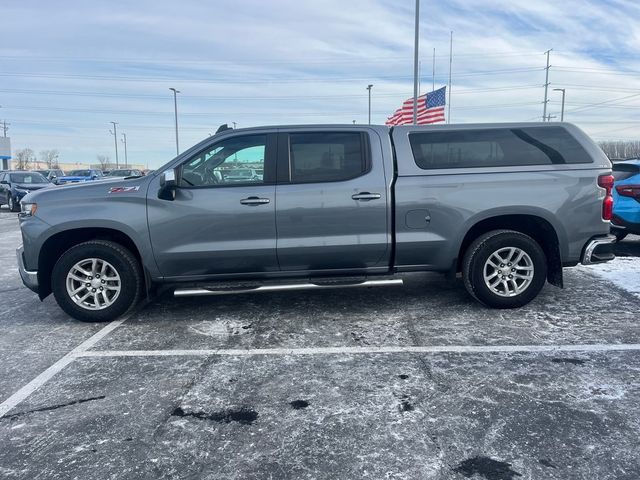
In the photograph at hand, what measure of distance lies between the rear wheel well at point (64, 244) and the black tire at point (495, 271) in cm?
341

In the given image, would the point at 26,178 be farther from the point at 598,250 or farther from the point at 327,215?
the point at 598,250

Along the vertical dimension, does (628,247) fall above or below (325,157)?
below

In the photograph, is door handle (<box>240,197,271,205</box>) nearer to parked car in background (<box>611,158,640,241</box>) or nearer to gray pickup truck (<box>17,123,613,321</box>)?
gray pickup truck (<box>17,123,613,321</box>)

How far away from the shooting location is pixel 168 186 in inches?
194

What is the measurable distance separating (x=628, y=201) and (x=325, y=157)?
539 centimetres

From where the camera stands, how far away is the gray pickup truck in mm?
4988

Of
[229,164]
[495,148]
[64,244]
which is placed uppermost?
[495,148]

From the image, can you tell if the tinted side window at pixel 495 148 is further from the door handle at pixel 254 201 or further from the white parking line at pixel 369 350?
the white parking line at pixel 369 350

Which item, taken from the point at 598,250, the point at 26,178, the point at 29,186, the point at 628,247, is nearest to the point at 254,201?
the point at 598,250

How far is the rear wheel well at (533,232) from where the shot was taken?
528 cm

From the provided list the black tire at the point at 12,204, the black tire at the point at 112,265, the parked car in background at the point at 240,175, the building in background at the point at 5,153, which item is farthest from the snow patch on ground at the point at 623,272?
the building in background at the point at 5,153

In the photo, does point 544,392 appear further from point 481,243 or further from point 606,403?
point 481,243

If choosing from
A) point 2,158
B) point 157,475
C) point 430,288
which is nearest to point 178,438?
point 157,475

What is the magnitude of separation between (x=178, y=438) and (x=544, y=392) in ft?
7.99
